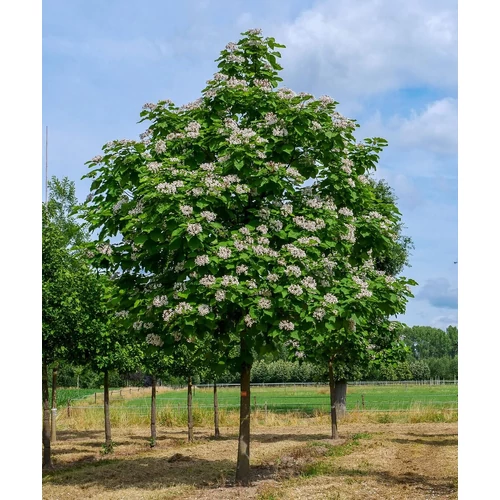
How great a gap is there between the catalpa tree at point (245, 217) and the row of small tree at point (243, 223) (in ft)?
0.09

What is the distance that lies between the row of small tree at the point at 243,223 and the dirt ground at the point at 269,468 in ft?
4.85

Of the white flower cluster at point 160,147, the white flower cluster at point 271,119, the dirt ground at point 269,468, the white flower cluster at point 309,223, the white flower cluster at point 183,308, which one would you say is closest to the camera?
the white flower cluster at point 183,308

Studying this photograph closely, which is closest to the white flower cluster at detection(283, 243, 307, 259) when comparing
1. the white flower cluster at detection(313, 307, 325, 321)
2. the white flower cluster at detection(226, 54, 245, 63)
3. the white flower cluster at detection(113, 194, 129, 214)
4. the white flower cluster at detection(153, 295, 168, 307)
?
the white flower cluster at detection(313, 307, 325, 321)

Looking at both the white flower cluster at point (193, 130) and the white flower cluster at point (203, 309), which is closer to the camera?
the white flower cluster at point (203, 309)

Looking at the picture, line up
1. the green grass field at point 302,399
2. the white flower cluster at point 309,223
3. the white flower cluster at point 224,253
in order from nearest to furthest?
the white flower cluster at point 224,253 → the white flower cluster at point 309,223 → the green grass field at point 302,399

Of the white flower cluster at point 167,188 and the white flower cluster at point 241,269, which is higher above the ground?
the white flower cluster at point 167,188

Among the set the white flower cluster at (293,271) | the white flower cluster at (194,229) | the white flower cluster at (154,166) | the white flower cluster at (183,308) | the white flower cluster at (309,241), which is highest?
the white flower cluster at (154,166)

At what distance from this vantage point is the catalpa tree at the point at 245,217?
11.5 meters

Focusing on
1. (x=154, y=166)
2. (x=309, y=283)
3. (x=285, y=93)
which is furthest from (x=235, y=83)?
(x=309, y=283)

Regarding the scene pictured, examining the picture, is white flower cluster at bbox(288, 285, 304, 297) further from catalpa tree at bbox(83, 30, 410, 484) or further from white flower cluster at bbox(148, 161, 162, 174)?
white flower cluster at bbox(148, 161, 162, 174)

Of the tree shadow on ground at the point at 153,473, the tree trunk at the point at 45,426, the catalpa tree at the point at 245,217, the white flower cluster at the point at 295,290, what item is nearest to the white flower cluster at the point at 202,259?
the catalpa tree at the point at 245,217

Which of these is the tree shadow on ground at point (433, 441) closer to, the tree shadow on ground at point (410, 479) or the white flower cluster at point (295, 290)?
the tree shadow on ground at point (410, 479)

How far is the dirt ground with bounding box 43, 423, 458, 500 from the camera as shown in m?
12.4

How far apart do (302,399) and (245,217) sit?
43.3 meters
